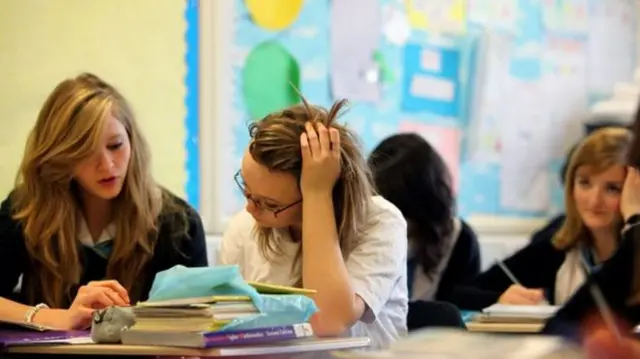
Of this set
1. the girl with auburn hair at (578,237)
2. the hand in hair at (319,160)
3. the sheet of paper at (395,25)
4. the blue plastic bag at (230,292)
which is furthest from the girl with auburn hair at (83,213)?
the sheet of paper at (395,25)

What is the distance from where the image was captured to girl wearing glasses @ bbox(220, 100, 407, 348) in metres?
1.77

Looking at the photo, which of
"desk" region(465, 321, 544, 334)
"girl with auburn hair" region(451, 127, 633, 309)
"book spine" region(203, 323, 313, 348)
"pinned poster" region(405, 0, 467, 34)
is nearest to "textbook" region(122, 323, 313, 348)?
"book spine" region(203, 323, 313, 348)

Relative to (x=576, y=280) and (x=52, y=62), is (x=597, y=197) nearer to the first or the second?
(x=576, y=280)

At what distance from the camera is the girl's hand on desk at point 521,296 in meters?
2.46

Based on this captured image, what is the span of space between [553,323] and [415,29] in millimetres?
2070

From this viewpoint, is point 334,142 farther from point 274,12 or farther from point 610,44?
point 610,44

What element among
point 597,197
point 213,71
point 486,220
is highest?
point 213,71

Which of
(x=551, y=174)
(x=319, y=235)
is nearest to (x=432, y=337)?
(x=319, y=235)

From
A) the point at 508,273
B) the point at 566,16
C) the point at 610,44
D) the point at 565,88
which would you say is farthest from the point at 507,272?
the point at 610,44

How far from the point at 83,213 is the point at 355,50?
54.6 inches

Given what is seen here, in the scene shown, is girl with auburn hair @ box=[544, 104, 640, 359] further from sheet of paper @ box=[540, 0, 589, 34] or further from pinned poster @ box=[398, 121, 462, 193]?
sheet of paper @ box=[540, 0, 589, 34]

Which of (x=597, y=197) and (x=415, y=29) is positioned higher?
(x=415, y=29)

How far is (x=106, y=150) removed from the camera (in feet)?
Result: 7.06

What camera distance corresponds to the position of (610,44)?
4.00 metres
